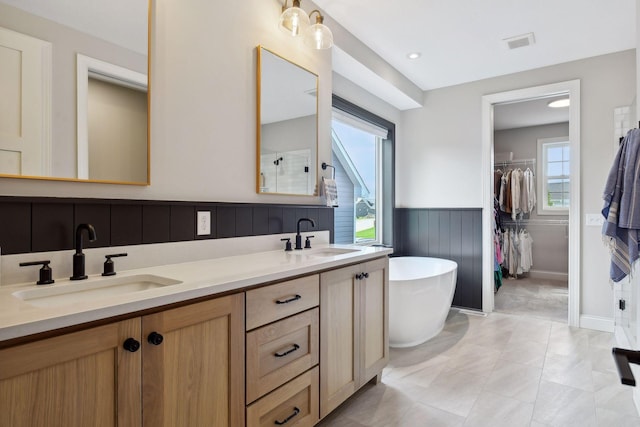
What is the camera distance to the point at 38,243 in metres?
1.21

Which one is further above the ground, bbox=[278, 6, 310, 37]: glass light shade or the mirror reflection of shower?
bbox=[278, 6, 310, 37]: glass light shade

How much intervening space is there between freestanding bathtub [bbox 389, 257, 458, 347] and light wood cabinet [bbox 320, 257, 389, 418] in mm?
587

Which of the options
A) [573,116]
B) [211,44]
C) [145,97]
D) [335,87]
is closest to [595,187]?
[573,116]

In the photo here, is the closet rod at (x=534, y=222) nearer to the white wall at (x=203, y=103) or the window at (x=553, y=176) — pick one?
the window at (x=553, y=176)

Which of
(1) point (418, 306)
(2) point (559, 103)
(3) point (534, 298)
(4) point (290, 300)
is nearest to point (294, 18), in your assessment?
(4) point (290, 300)

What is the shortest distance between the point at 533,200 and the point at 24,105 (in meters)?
5.93

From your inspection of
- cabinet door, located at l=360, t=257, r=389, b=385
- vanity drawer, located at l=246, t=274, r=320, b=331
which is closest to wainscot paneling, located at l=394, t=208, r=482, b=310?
cabinet door, located at l=360, t=257, r=389, b=385

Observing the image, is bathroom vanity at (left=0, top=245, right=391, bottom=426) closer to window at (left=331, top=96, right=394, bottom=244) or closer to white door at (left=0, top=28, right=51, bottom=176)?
white door at (left=0, top=28, right=51, bottom=176)

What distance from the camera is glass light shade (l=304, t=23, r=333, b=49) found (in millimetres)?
2123

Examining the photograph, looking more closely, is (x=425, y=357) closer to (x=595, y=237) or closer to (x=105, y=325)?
(x=595, y=237)

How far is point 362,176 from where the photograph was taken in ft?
13.1

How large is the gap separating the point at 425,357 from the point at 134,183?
7.75 ft

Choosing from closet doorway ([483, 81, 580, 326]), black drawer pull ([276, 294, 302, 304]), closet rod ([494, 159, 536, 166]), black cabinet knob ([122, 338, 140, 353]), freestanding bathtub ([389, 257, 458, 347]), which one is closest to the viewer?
black cabinet knob ([122, 338, 140, 353])

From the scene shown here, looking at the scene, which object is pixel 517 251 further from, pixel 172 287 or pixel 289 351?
pixel 172 287
